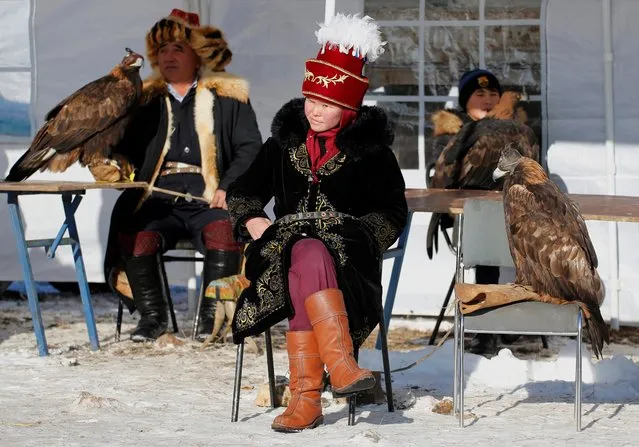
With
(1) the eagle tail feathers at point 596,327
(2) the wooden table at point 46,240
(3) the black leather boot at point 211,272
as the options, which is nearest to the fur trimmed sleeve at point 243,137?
(3) the black leather boot at point 211,272

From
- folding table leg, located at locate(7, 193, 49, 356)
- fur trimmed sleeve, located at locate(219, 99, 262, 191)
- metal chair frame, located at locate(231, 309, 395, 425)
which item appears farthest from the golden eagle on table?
folding table leg, located at locate(7, 193, 49, 356)

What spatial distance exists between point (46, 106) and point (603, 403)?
413 centimetres

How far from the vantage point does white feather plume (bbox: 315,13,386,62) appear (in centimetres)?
491

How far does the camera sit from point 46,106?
7996 millimetres

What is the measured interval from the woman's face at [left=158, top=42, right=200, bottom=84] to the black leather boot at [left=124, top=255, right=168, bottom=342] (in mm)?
985

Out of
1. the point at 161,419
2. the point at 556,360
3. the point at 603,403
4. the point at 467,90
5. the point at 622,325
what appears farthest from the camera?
the point at 622,325

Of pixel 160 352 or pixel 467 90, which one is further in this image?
pixel 467 90

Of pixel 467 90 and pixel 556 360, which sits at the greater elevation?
pixel 467 90

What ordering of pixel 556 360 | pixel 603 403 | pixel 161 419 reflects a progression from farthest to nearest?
pixel 556 360
pixel 603 403
pixel 161 419

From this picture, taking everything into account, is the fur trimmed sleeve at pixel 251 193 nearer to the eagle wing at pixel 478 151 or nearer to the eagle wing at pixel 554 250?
the eagle wing at pixel 554 250

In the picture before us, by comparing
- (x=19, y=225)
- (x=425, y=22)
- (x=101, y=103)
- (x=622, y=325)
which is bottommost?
(x=622, y=325)

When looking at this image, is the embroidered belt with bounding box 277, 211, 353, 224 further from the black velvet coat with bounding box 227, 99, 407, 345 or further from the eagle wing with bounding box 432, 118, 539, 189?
the eagle wing with bounding box 432, 118, 539, 189

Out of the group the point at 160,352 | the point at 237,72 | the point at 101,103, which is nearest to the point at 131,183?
the point at 101,103

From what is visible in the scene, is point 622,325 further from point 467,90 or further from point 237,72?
point 237,72
